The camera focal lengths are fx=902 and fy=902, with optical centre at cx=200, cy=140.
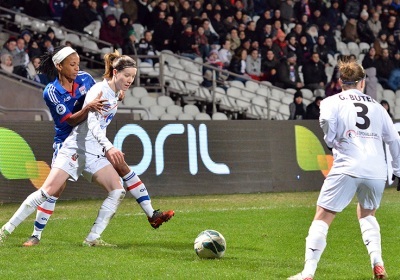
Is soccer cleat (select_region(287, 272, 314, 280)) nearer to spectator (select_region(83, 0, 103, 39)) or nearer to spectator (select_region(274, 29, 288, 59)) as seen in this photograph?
spectator (select_region(83, 0, 103, 39))

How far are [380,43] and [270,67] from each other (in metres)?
4.17

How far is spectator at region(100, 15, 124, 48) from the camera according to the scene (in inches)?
841

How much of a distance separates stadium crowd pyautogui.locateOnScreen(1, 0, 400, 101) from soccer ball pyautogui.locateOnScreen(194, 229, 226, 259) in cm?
1104

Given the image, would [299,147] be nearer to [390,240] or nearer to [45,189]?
[390,240]

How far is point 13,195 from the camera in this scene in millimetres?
15016

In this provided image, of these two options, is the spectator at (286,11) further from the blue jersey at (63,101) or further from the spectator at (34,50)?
the blue jersey at (63,101)

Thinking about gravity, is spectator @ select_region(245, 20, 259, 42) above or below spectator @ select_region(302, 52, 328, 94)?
above

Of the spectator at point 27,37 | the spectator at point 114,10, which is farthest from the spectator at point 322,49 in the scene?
the spectator at point 27,37

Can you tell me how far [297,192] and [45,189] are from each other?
844 centimetres

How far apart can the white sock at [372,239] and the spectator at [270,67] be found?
50.3ft

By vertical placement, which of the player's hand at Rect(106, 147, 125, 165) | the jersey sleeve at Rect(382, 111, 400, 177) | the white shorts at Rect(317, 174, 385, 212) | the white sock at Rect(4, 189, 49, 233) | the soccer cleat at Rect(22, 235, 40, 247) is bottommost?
the soccer cleat at Rect(22, 235, 40, 247)

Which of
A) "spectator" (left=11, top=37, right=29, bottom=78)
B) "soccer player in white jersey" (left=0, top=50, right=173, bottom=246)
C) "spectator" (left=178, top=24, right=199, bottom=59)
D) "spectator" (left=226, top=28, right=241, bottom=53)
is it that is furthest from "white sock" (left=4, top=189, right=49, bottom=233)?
"spectator" (left=226, top=28, right=241, bottom=53)

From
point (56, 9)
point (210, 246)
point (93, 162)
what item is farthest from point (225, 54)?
point (210, 246)

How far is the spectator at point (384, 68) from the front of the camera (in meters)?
24.7
